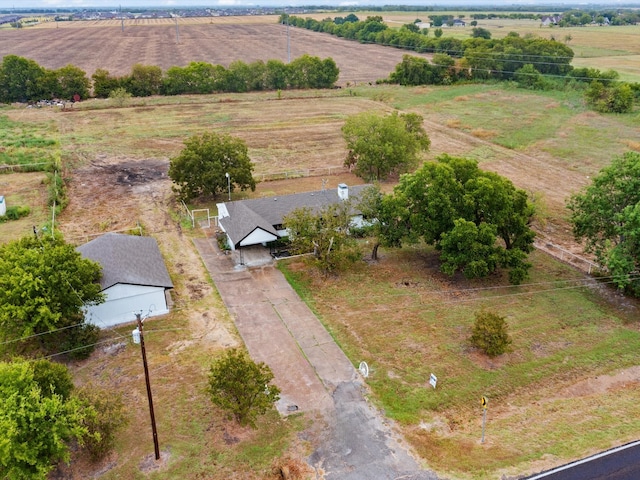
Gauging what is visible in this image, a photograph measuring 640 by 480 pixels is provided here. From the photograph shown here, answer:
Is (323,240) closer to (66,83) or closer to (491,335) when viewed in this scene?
(491,335)

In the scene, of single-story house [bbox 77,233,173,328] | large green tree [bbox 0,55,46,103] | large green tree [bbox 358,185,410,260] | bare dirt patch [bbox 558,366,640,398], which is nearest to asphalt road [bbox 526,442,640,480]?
bare dirt patch [bbox 558,366,640,398]

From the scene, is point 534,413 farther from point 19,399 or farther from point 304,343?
point 19,399

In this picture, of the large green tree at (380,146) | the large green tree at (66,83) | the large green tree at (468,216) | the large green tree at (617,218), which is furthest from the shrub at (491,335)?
the large green tree at (66,83)

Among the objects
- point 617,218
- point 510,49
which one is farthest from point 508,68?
point 617,218

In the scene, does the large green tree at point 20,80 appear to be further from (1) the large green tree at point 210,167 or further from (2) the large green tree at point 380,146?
(2) the large green tree at point 380,146

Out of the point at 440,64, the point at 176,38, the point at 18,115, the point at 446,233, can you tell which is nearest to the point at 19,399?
the point at 446,233

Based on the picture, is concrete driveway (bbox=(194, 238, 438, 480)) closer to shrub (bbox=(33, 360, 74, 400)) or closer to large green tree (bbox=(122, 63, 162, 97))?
shrub (bbox=(33, 360, 74, 400))
